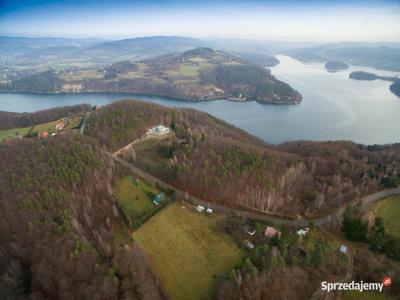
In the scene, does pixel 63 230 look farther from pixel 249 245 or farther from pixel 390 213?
pixel 390 213

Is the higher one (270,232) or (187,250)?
(270,232)

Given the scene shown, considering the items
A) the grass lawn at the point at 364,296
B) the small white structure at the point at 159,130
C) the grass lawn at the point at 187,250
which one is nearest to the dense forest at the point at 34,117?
the small white structure at the point at 159,130

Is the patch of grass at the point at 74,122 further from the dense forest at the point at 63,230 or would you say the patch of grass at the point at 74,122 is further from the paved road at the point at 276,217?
the paved road at the point at 276,217

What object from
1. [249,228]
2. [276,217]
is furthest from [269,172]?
[249,228]

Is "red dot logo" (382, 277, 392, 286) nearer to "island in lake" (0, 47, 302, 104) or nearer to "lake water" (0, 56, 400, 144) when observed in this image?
"lake water" (0, 56, 400, 144)

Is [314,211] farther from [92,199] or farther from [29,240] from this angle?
[29,240]
